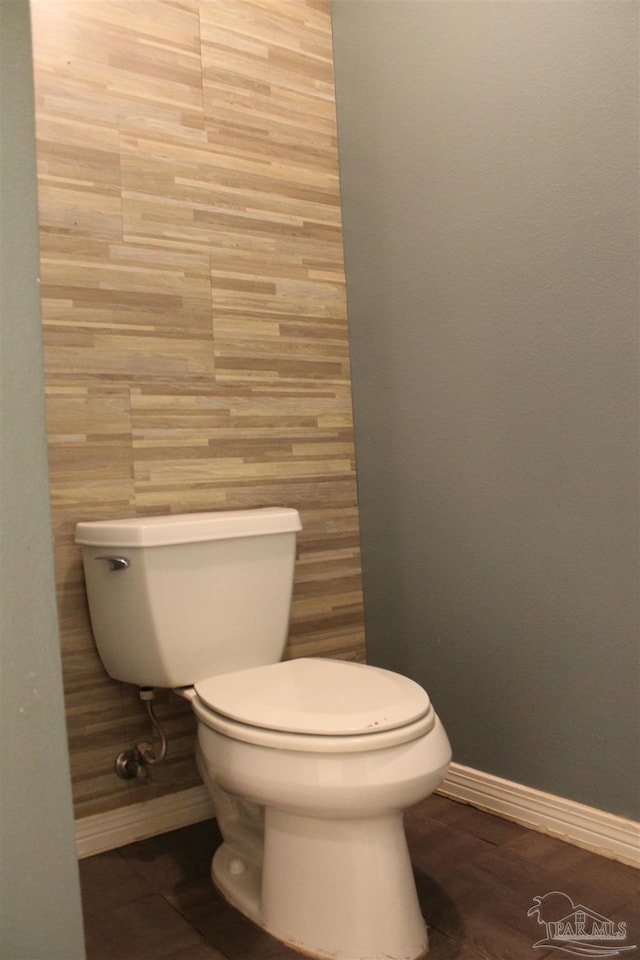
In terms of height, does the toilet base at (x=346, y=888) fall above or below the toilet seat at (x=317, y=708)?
below

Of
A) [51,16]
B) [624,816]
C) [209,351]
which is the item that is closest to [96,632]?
[209,351]

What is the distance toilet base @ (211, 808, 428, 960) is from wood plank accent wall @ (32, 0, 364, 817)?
0.61 meters

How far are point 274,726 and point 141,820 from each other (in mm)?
755

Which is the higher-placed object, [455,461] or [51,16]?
[51,16]

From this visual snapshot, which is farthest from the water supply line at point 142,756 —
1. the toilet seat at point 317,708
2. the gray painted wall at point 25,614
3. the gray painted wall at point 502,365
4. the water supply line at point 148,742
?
the gray painted wall at point 25,614

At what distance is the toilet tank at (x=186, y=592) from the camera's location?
1.72 metres

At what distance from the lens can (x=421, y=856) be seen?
1786 mm

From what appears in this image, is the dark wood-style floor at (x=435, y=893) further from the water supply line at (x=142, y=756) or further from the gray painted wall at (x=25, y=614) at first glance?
the gray painted wall at (x=25, y=614)

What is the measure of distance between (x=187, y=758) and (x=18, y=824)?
1.08 metres

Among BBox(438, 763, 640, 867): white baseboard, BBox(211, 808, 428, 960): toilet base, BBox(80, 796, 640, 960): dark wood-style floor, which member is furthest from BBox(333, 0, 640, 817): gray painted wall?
BBox(211, 808, 428, 960): toilet base

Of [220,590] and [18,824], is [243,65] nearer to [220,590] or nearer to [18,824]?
[220,590]

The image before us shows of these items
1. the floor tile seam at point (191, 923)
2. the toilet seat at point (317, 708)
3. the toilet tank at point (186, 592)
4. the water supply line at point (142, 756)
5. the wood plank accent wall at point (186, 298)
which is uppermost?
the wood plank accent wall at point (186, 298)

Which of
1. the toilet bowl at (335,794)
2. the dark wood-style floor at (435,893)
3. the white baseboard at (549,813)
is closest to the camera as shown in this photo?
the toilet bowl at (335,794)

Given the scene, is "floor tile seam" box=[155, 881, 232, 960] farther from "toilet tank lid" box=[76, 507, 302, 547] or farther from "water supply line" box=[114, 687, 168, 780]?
"toilet tank lid" box=[76, 507, 302, 547]
